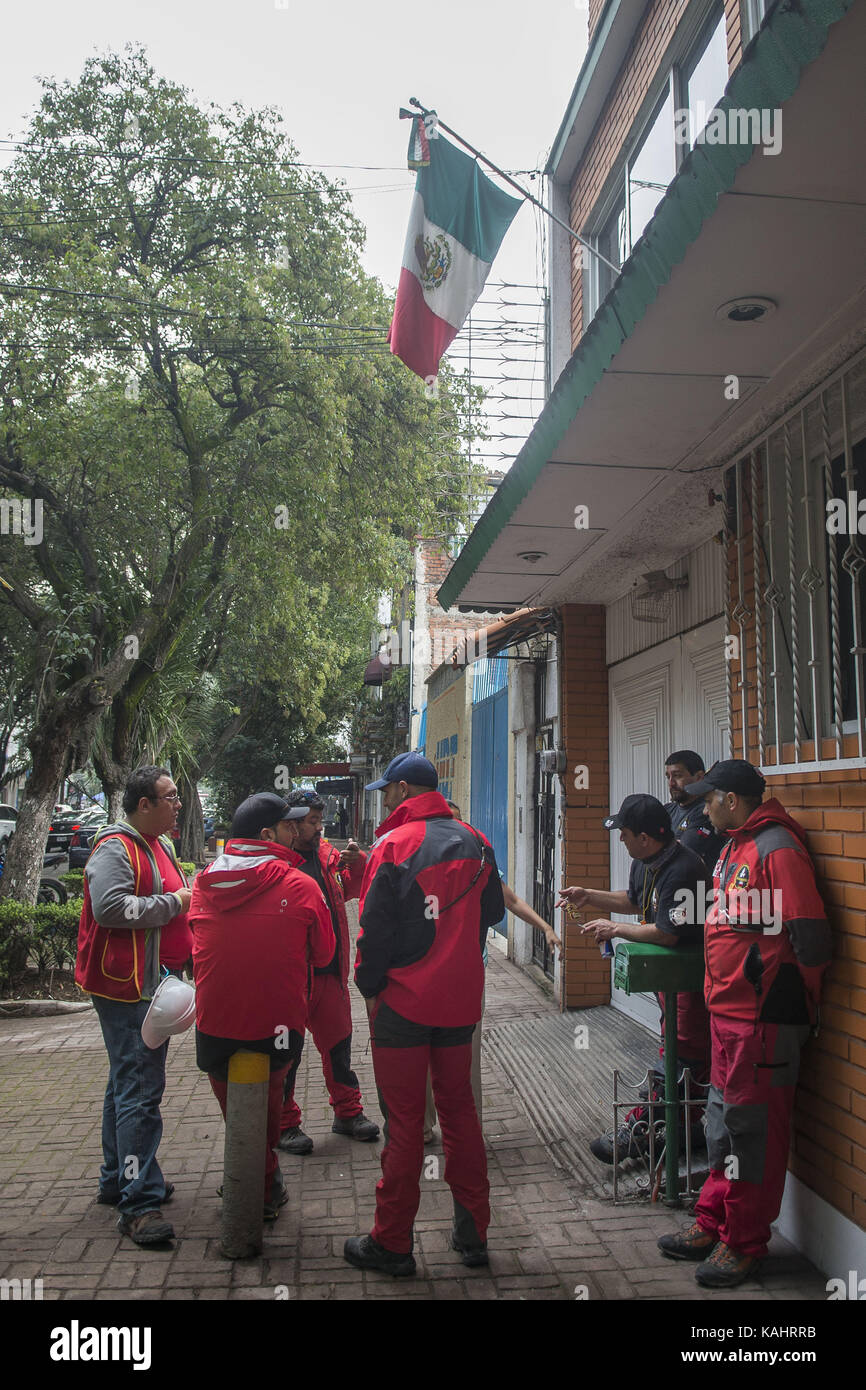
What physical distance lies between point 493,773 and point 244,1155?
8.44m

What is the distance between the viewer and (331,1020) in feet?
15.9

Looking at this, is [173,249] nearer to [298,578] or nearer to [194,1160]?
[298,578]

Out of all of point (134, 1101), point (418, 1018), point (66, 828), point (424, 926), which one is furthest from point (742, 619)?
point (66, 828)

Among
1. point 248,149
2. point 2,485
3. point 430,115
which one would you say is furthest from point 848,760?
point 248,149

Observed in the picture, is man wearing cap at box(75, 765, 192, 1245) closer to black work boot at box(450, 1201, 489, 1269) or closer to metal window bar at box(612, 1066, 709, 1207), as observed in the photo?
black work boot at box(450, 1201, 489, 1269)

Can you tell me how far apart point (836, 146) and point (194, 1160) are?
486 centimetres

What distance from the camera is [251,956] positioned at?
3637 millimetres

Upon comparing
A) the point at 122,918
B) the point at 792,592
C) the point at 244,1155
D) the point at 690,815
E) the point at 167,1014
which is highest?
the point at 792,592

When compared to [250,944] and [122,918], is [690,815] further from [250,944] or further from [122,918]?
[122,918]

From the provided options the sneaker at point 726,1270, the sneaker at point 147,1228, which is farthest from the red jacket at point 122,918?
the sneaker at point 726,1270

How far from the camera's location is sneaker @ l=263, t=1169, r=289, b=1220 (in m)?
3.88

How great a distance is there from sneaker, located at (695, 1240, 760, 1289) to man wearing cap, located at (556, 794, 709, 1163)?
0.78 meters
